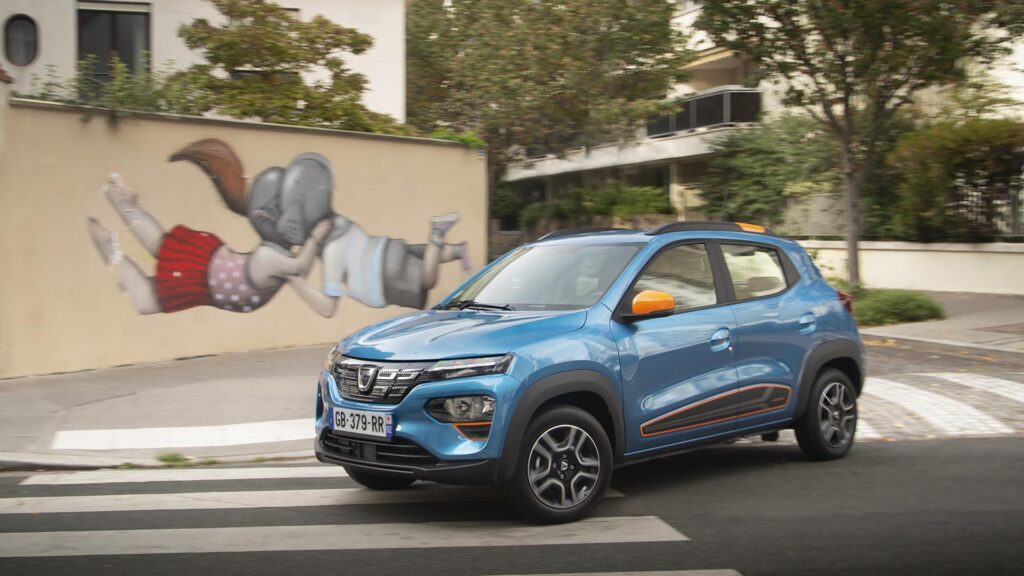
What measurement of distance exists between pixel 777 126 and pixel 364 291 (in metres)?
17.7

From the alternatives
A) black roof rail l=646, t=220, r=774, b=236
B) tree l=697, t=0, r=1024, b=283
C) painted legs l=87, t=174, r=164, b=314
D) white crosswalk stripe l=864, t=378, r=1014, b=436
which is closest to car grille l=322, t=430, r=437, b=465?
black roof rail l=646, t=220, r=774, b=236

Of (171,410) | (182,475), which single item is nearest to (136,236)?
(171,410)

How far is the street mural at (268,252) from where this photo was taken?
13.4 meters

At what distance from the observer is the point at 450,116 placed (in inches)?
1211

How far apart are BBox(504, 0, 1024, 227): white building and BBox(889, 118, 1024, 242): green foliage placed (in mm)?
3735

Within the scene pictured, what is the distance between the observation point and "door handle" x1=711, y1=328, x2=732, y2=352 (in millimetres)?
6840

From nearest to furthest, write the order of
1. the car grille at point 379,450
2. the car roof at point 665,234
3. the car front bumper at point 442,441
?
1. the car front bumper at point 442,441
2. the car grille at point 379,450
3. the car roof at point 665,234

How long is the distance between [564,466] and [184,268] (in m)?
9.25

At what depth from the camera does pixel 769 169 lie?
2930 cm

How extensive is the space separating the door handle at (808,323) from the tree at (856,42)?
34.2 feet

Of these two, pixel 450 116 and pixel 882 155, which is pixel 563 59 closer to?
pixel 450 116

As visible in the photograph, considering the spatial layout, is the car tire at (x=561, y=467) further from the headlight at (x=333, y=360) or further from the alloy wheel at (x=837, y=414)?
the alloy wheel at (x=837, y=414)

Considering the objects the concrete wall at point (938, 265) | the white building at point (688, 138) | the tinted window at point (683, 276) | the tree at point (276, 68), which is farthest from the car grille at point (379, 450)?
the white building at point (688, 138)

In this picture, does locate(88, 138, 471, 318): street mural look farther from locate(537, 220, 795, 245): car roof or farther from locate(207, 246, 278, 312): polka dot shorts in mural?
locate(537, 220, 795, 245): car roof
